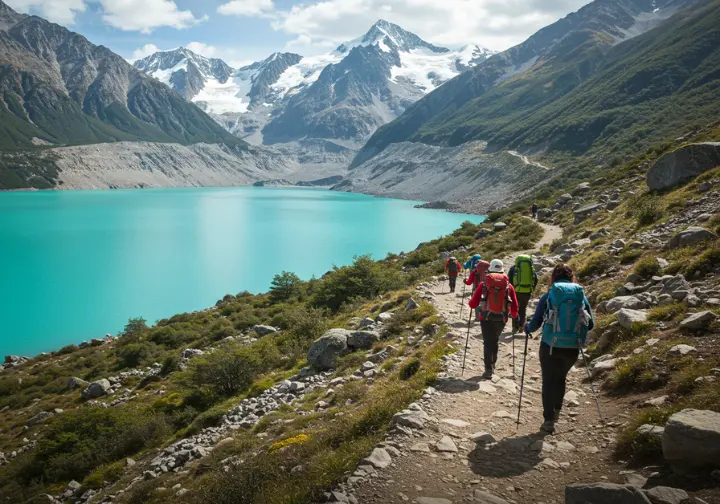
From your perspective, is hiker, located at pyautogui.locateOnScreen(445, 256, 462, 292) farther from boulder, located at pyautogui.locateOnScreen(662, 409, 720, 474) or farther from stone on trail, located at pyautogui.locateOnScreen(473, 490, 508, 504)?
boulder, located at pyautogui.locateOnScreen(662, 409, 720, 474)

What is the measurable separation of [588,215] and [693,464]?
27.2 meters

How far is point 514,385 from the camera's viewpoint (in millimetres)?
8289

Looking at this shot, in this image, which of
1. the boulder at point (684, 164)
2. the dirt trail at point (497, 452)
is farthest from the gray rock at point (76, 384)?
the boulder at point (684, 164)

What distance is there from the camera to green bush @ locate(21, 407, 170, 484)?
40.5ft

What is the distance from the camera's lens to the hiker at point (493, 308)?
28.1 ft

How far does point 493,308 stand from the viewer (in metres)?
8.56

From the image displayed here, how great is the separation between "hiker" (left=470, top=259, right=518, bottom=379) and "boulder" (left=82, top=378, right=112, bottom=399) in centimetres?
1871

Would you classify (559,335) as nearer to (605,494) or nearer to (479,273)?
(605,494)

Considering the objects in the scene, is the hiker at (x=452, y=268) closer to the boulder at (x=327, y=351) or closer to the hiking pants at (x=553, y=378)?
the boulder at (x=327, y=351)

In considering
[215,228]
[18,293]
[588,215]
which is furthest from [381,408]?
[215,228]

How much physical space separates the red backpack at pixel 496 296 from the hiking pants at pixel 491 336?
0.18 metres

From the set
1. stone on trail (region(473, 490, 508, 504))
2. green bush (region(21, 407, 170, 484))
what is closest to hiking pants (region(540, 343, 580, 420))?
stone on trail (region(473, 490, 508, 504))

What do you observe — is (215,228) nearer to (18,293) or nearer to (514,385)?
(18,293)

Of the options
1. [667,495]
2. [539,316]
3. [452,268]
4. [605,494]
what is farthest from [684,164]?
[605,494]
